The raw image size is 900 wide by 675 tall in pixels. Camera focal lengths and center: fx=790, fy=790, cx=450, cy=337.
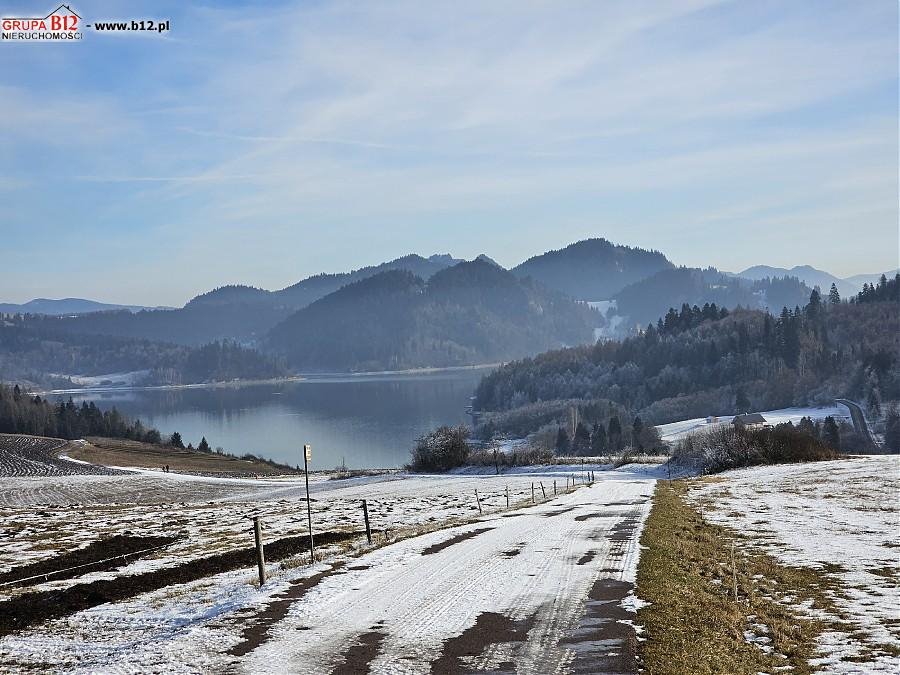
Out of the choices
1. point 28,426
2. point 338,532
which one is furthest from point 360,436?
point 338,532

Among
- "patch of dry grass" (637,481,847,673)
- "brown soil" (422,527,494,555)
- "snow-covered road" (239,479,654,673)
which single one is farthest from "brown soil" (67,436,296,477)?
"patch of dry grass" (637,481,847,673)

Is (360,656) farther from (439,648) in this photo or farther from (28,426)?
(28,426)

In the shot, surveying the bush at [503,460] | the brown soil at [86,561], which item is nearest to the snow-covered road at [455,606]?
the brown soil at [86,561]

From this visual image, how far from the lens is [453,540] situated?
23953 mm

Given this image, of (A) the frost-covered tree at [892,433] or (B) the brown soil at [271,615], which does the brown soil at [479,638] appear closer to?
(B) the brown soil at [271,615]

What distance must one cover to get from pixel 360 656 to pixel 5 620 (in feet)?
25.3

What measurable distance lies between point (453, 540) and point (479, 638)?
11244mm

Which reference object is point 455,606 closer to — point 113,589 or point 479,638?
point 479,638

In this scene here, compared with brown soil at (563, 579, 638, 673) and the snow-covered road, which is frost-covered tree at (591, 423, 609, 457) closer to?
the snow-covered road

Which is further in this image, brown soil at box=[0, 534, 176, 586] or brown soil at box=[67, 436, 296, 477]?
brown soil at box=[67, 436, 296, 477]

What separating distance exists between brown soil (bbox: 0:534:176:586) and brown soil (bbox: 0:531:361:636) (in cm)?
227

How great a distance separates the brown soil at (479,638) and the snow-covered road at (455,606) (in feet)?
0.06

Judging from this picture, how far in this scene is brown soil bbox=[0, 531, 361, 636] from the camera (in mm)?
15362

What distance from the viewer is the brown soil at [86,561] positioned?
68.9ft
